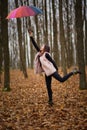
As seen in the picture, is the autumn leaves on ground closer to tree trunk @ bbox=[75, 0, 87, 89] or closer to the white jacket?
tree trunk @ bbox=[75, 0, 87, 89]

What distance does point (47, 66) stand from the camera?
27.0 ft

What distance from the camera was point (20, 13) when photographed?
9.27m

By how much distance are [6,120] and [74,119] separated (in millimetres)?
1859

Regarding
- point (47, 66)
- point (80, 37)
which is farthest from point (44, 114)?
point (80, 37)

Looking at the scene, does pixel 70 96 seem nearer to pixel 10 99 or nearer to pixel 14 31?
pixel 10 99

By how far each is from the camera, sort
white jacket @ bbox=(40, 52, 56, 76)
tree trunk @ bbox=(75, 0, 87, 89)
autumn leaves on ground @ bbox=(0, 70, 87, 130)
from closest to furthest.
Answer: autumn leaves on ground @ bbox=(0, 70, 87, 130)
white jacket @ bbox=(40, 52, 56, 76)
tree trunk @ bbox=(75, 0, 87, 89)

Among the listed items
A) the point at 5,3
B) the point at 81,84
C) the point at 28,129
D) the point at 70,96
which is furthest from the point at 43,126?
the point at 5,3

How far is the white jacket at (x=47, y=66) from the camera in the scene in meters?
8.19

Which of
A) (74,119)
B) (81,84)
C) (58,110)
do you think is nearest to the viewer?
(74,119)

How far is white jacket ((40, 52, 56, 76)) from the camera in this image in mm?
8188

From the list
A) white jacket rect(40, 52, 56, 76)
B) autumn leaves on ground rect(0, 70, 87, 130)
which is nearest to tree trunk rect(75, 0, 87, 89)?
autumn leaves on ground rect(0, 70, 87, 130)

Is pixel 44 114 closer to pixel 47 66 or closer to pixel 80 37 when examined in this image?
pixel 47 66

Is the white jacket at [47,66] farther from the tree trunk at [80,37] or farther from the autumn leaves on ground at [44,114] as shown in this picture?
the tree trunk at [80,37]

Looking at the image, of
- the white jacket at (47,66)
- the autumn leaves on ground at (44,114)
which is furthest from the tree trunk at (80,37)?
the white jacket at (47,66)
